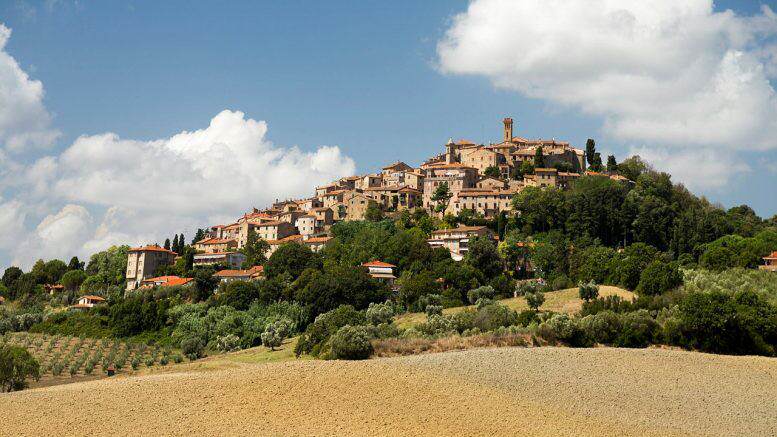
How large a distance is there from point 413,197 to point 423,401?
96.5 m

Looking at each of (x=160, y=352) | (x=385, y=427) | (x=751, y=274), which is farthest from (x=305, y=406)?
(x=751, y=274)

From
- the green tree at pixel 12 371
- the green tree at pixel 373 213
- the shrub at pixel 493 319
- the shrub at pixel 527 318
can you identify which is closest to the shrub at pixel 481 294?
the shrub at pixel 493 319

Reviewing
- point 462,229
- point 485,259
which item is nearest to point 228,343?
point 485,259

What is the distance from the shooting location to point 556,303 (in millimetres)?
68500

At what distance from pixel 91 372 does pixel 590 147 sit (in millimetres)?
97397

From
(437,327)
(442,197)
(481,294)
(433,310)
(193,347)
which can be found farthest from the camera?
(442,197)

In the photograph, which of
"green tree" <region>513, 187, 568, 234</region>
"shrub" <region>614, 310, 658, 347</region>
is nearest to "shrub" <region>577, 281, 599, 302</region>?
"shrub" <region>614, 310, 658, 347</region>

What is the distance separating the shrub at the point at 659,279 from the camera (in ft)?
223

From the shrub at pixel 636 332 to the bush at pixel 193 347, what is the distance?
36577 mm

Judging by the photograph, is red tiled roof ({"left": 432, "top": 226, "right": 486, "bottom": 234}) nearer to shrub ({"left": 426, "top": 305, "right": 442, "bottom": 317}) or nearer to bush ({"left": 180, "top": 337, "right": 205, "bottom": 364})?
shrub ({"left": 426, "top": 305, "right": 442, "bottom": 317})

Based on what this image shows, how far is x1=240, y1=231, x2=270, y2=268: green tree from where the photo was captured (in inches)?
4513

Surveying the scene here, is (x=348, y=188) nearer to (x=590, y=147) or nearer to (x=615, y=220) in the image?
(x=590, y=147)

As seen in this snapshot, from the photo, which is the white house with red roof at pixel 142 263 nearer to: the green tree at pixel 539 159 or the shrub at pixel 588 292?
the green tree at pixel 539 159

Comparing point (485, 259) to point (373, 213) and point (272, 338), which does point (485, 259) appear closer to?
point (272, 338)
